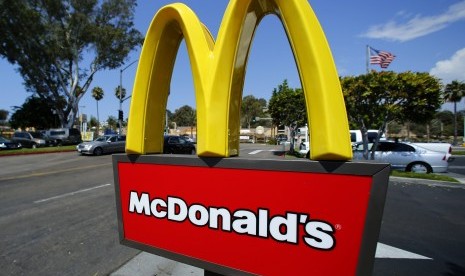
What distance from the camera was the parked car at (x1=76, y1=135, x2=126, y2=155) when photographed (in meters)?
23.2

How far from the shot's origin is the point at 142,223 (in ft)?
9.30

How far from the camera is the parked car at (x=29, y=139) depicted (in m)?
32.5

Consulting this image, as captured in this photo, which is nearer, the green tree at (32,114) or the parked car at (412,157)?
the parked car at (412,157)

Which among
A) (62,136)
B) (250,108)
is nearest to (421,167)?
(62,136)

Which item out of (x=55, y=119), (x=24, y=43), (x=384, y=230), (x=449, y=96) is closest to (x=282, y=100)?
(x=384, y=230)

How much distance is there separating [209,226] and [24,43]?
38.6 metres


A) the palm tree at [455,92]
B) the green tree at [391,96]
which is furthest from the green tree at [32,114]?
the palm tree at [455,92]

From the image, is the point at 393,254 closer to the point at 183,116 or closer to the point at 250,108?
the point at 250,108

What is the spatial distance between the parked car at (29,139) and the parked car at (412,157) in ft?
107

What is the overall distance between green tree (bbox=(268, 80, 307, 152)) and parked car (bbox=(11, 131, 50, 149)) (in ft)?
81.5

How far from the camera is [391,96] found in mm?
13109

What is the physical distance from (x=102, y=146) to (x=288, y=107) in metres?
14.7

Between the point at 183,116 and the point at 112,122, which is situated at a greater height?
the point at 183,116

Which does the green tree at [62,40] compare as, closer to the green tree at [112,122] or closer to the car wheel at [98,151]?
the car wheel at [98,151]
